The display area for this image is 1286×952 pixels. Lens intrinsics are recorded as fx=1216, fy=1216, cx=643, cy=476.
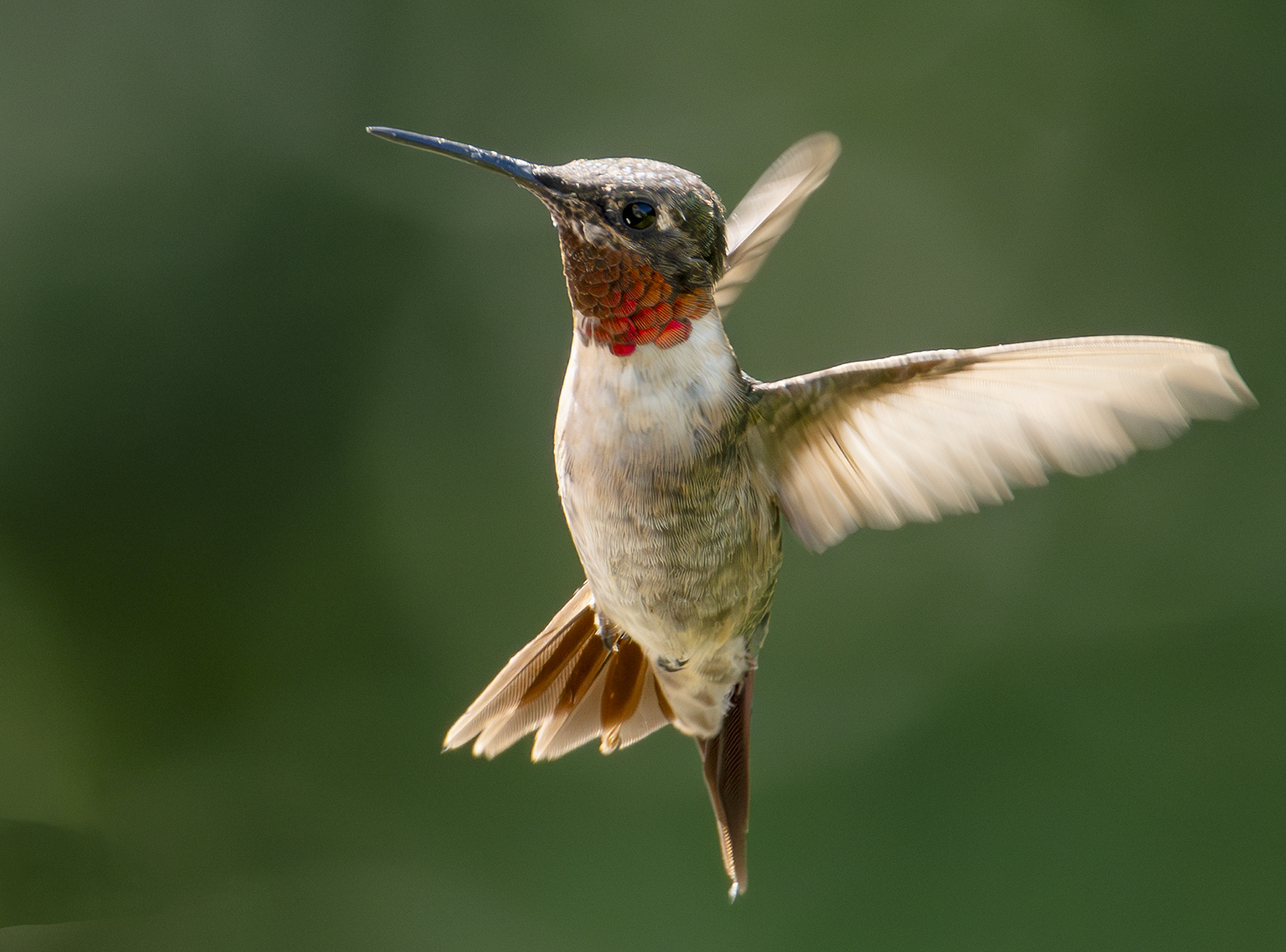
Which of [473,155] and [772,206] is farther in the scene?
[772,206]

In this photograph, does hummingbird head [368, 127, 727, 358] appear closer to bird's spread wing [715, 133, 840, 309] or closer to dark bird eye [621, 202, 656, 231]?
dark bird eye [621, 202, 656, 231]

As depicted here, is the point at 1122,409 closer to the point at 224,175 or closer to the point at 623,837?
the point at 623,837

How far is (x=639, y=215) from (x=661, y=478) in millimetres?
233

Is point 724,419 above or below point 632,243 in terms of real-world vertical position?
below

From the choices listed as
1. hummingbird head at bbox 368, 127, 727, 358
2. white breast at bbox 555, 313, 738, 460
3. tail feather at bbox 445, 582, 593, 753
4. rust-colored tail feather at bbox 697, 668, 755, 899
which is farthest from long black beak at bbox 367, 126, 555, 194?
rust-colored tail feather at bbox 697, 668, 755, 899

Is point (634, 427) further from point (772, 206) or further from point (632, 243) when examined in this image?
point (772, 206)

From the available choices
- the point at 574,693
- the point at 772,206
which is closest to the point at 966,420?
the point at 772,206

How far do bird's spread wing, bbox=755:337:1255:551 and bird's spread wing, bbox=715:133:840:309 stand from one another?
24cm

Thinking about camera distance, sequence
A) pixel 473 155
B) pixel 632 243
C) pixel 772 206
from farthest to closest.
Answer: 1. pixel 772 206
2. pixel 632 243
3. pixel 473 155

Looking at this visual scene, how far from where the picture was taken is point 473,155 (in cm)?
85

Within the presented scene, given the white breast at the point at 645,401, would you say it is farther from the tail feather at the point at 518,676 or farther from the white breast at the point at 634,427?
the tail feather at the point at 518,676

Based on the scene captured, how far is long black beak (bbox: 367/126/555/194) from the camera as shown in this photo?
80cm

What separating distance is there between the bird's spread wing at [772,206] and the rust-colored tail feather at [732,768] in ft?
1.51

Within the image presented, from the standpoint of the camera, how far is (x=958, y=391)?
1.00m
